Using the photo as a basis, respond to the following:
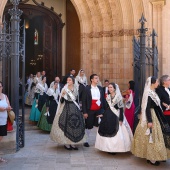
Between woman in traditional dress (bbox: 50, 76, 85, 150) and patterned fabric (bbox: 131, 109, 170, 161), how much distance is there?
1375mm

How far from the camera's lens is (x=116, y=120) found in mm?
5695

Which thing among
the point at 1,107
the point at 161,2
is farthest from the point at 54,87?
the point at 161,2

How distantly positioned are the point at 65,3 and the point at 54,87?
7736 millimetres

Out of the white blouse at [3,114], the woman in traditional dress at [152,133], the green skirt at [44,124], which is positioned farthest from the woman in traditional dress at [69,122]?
the green skirt at [44,124]

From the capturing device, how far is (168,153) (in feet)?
16.2

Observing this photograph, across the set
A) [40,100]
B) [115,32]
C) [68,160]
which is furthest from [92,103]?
[115,32]

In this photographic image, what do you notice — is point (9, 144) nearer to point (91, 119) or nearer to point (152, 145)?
point (91, 119)

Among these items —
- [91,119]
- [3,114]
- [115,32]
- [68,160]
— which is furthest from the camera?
[115,32]

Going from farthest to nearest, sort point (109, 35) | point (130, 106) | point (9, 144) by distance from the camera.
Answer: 1. point (109, 35)
2. point (130, 106)
3. point (9, 144)

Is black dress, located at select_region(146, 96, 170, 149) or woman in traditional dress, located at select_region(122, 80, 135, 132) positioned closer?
black dress, located at select_region(146, 96, 170, 149)

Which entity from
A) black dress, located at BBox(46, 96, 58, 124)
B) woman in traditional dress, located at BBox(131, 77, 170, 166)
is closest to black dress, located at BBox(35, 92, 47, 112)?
black dress, located at BBox(46, 96, 58, 124)

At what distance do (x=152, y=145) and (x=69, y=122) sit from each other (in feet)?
6.25

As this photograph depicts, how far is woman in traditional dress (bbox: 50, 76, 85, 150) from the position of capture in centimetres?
593

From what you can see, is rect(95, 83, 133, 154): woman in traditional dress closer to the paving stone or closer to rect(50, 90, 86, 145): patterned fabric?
the paving stone
